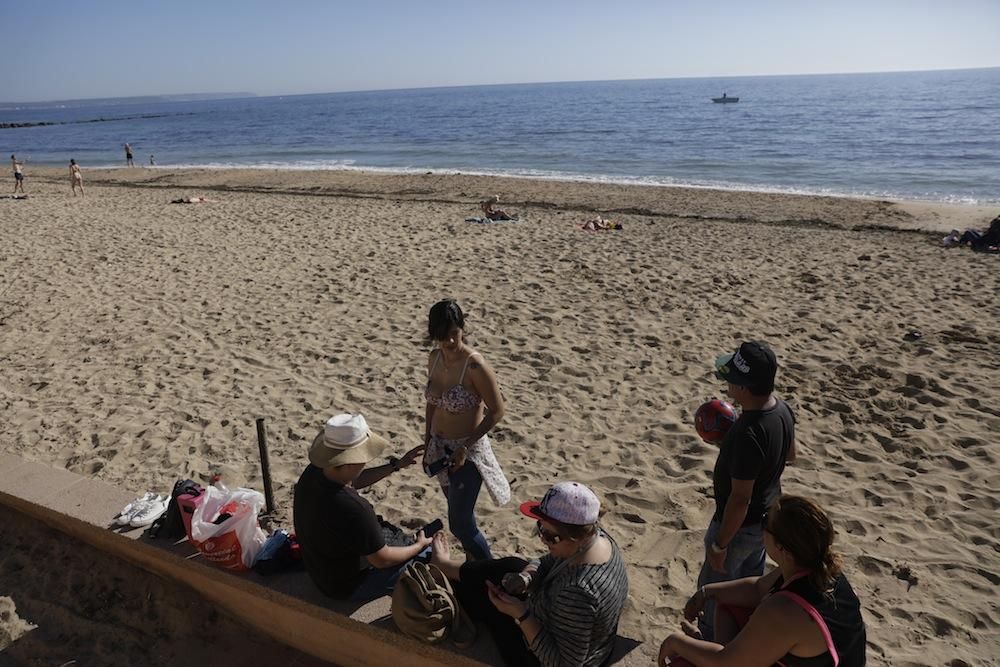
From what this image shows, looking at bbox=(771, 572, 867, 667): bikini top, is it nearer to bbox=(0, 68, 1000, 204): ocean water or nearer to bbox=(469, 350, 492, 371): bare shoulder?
bbox=(469, 350, 492, 371): bare shoulder

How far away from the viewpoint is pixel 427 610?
2.77 metres

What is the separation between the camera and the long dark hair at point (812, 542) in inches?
82.2

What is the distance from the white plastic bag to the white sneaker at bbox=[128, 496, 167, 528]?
58 cm

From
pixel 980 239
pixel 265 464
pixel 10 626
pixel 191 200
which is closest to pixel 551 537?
pixel 265 464

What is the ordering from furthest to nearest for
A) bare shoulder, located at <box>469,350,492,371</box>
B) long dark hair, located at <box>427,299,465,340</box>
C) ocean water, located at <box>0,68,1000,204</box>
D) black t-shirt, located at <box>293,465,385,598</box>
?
ocean water, located at <box>0,68,1000,204</box> → bare shoulder, located at <box>469,350,492,371</box> → long dark hair, located at <box>427,299,465,340</box> → black t-shirt, located at <box>293,465,385,598</box>

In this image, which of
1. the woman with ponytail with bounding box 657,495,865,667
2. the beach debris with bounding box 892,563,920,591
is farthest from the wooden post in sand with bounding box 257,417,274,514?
the beach debris with bounding box 892,563,920,591

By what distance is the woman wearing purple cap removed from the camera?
2.45 m

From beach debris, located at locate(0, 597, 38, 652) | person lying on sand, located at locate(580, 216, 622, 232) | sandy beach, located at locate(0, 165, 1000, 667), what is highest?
person lying on sand, located at locate(580, 216, 622, 232)

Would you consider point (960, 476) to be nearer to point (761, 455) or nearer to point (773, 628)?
point (761, 455)

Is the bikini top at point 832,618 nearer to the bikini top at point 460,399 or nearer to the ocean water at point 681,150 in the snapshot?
the bikini top at point 460,399

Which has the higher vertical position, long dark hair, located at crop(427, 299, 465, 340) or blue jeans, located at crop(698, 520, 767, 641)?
long dark hair, located at crop(427, 299, 465, 340)

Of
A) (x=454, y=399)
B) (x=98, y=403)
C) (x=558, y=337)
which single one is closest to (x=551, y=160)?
(x=558, y=337)

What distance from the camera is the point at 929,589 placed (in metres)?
3.79

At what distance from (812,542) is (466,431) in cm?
184
